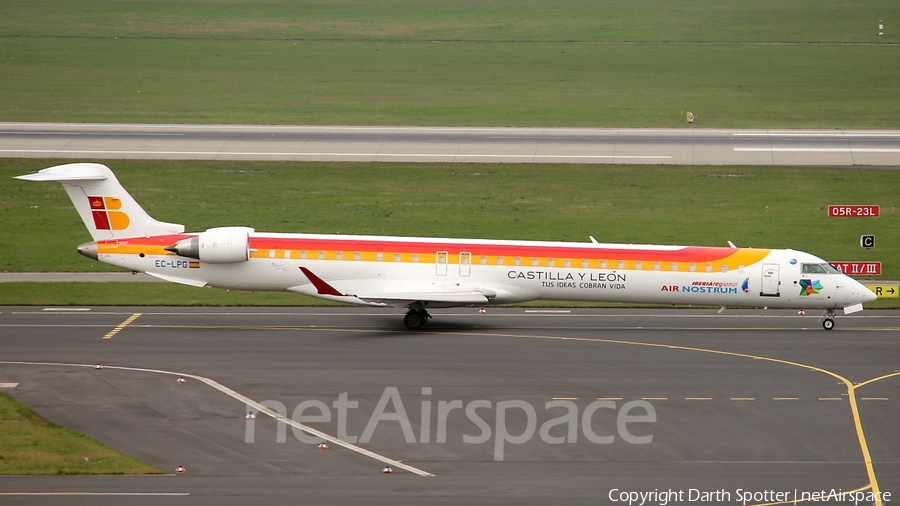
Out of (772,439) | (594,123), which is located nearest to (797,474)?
(772,439)

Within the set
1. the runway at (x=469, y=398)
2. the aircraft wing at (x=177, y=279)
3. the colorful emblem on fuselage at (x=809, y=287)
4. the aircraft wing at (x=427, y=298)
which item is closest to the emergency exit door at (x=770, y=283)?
the colorful emblem on fuselage at (x=809, y=287)

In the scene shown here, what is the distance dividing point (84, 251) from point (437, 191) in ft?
78.1

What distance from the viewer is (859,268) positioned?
146ft

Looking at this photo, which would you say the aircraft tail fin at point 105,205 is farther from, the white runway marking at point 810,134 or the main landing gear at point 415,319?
the white runway marking at point 810,134

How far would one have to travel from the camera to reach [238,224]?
186 ft

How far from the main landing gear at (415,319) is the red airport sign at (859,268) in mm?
15155

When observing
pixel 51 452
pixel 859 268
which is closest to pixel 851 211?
pixel 859 268

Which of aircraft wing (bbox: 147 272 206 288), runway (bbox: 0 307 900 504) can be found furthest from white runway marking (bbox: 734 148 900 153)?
aircraft wing (bbox: 147 272 206 288)

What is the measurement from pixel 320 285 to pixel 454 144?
1322 inches

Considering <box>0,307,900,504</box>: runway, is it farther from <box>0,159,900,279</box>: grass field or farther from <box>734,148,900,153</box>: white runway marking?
<box>734,148,900,153</box>: white runway marking

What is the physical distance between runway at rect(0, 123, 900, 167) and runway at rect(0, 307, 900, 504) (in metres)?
25.3

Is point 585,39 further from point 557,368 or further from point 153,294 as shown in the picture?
point 557,368

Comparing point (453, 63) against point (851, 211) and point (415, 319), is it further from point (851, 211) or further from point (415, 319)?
point (415, 319)

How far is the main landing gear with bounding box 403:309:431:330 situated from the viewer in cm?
4122
